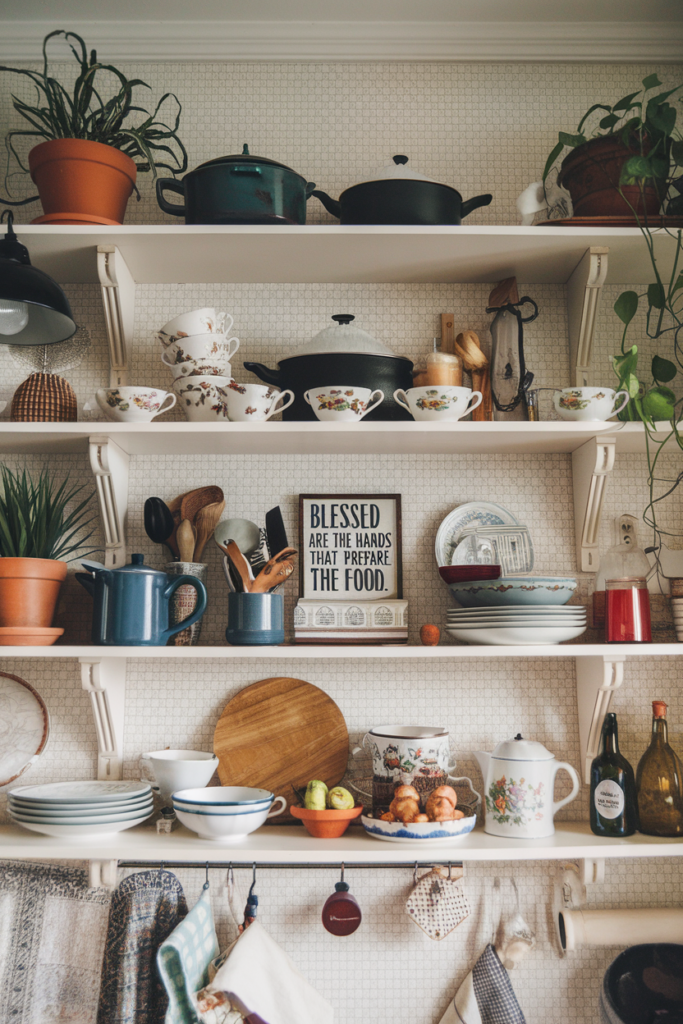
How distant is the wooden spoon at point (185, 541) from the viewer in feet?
5.04

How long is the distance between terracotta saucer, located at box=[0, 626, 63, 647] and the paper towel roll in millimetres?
1148

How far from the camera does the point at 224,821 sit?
133 centimetres

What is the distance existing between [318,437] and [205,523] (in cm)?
31

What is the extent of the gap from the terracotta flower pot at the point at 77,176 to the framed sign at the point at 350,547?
28.6 inches

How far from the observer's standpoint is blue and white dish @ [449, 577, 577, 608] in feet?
4.54

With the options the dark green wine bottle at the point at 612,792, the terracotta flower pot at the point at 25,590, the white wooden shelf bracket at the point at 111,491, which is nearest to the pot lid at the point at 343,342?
the white wooden shelf bracket at the point at 111,491

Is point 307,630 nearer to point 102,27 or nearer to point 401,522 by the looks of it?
point 401,522

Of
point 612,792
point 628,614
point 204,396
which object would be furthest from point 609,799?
point 204,396

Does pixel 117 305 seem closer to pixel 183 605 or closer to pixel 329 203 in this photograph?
pixel 329 203

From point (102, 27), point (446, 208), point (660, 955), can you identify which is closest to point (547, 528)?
point (446, 208)

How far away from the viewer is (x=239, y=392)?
4.69 feet

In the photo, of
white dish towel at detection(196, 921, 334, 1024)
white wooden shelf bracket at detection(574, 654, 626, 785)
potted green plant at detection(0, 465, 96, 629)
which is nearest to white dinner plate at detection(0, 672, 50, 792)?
potted green plant at detection(0, 465, 96, 629)

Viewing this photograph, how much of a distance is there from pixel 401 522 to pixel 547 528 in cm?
32

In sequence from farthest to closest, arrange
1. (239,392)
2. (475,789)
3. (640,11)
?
(640,11) → (475,789) → (239,392)
